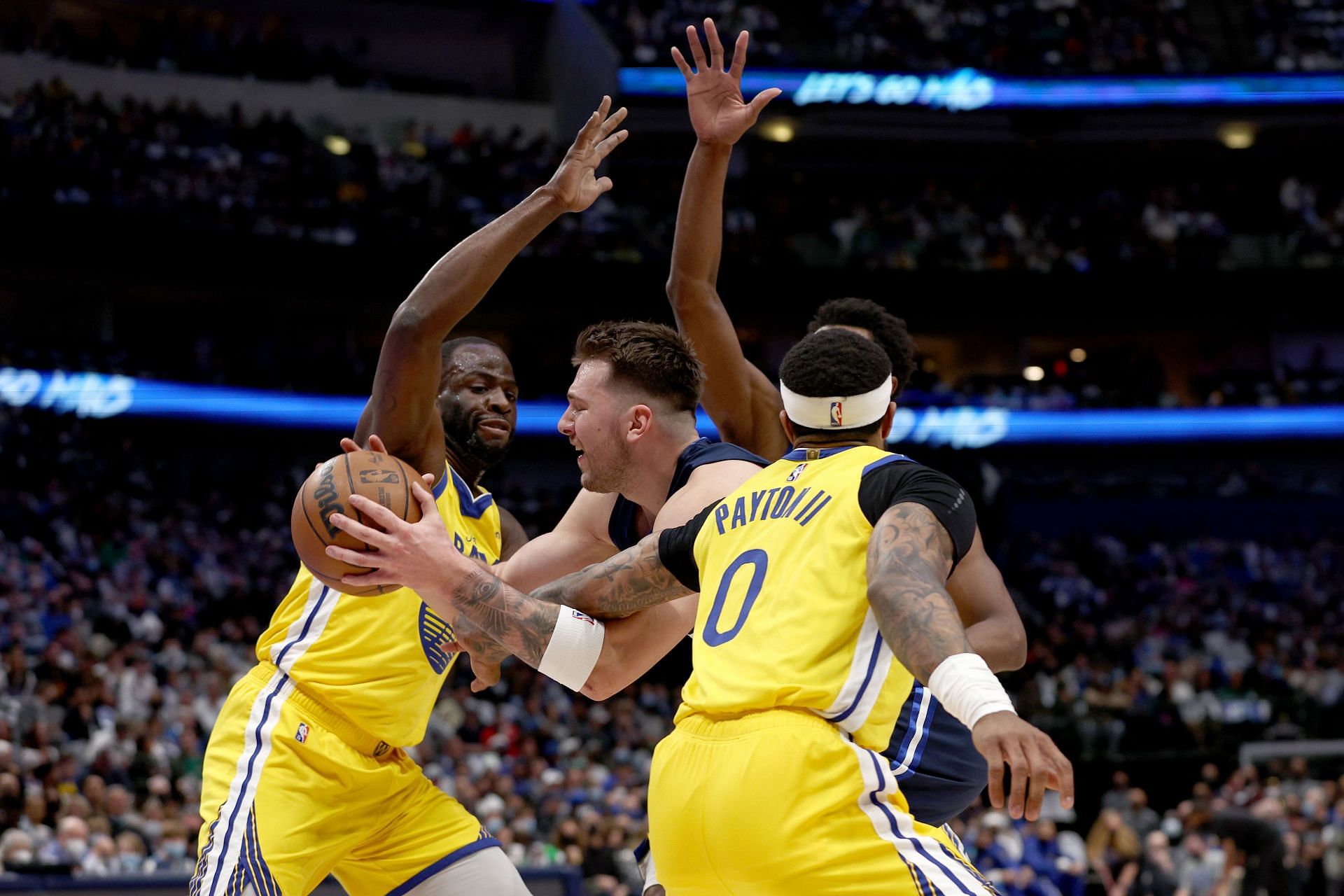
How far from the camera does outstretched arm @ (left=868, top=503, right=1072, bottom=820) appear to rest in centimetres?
268

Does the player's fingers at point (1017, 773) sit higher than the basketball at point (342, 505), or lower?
lower

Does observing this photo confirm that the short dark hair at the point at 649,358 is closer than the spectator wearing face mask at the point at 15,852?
Yes

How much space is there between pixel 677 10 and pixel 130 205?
1269 cm

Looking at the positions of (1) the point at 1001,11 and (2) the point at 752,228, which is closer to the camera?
(2) the point at 752,228

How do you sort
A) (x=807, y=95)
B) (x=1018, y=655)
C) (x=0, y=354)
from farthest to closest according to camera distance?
(x=807, y=95) < (x=0, y=354) < (x=1018, y=655)

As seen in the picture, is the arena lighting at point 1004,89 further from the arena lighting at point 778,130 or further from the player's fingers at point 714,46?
the player's fingers at point 714,46

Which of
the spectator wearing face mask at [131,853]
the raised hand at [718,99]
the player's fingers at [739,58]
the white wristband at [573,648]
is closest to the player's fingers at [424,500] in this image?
Answer: the white wristband at [573,648]

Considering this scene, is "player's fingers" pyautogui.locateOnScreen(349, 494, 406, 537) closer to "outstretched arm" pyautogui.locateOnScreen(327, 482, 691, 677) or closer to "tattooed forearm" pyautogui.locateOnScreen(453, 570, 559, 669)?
"outstretched arm" pyautogui.locateOnScreen(327, 482, 691, 677)

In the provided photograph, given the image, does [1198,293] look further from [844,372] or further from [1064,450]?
[844,372]

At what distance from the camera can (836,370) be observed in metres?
3.54

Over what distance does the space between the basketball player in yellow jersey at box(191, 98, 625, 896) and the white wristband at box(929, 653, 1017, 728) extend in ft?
6.54

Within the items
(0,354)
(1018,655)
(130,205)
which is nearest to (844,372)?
(1018,655)

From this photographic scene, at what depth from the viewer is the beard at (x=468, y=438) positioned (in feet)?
17.5

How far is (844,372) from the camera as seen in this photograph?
11.6 feet
